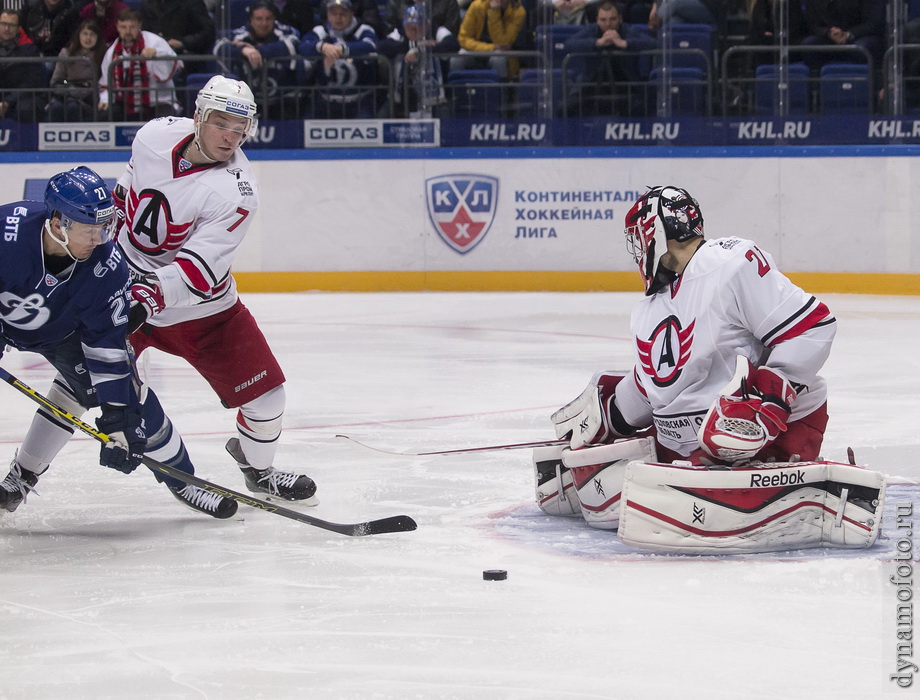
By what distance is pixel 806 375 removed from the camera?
2836 millimetres

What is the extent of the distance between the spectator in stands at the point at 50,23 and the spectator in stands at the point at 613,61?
3.54 meters

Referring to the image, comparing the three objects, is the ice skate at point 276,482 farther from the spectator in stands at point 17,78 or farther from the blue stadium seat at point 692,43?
the spectator in stands at point 17,78

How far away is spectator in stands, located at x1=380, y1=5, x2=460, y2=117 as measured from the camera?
8.84 metres

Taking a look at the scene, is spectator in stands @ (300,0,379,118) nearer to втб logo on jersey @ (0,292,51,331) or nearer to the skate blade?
the skate blade

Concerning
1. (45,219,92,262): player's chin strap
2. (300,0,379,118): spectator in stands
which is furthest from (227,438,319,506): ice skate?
(300,0,379,118): spectator in stands

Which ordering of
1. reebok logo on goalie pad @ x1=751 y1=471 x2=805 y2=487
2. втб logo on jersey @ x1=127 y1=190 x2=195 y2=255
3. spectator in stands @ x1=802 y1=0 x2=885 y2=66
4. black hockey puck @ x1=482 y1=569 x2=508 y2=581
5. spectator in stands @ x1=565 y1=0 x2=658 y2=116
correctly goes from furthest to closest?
spectator in stands @ x1=565 y1=0 x2=658 y2=116, spectator in stands @ x1=802 y1=0 x2=885 y2=66, втб logo on jersey @ x1=127 y1=190 x2=195 y2=255, reebok logo on goalie pad @ x1=751 y1=471 x2=805 y2=487, black hockey puck @ x1=482 y1=569 x2=508 y2=581

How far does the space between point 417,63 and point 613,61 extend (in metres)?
1.32

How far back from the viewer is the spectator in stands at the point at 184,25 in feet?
29.4

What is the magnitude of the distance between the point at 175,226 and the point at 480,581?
4.33 feet

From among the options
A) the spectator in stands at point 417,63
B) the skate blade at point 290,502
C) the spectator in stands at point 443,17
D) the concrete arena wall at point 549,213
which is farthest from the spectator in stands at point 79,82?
the skate blade at point 290,502

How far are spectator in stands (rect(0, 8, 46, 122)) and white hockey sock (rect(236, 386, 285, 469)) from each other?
6.07 meters

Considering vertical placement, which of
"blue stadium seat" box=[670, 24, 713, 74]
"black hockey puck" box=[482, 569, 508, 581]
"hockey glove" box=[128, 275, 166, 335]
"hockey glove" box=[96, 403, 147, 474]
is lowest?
"black hockey puck" box=[482, 569, 508, 581]

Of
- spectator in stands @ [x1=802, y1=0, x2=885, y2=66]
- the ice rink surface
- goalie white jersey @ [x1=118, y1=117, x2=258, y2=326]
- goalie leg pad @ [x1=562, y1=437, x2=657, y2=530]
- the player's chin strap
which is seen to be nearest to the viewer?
the ice rink surface

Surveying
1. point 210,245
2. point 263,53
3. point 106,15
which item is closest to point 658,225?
point 210,245
